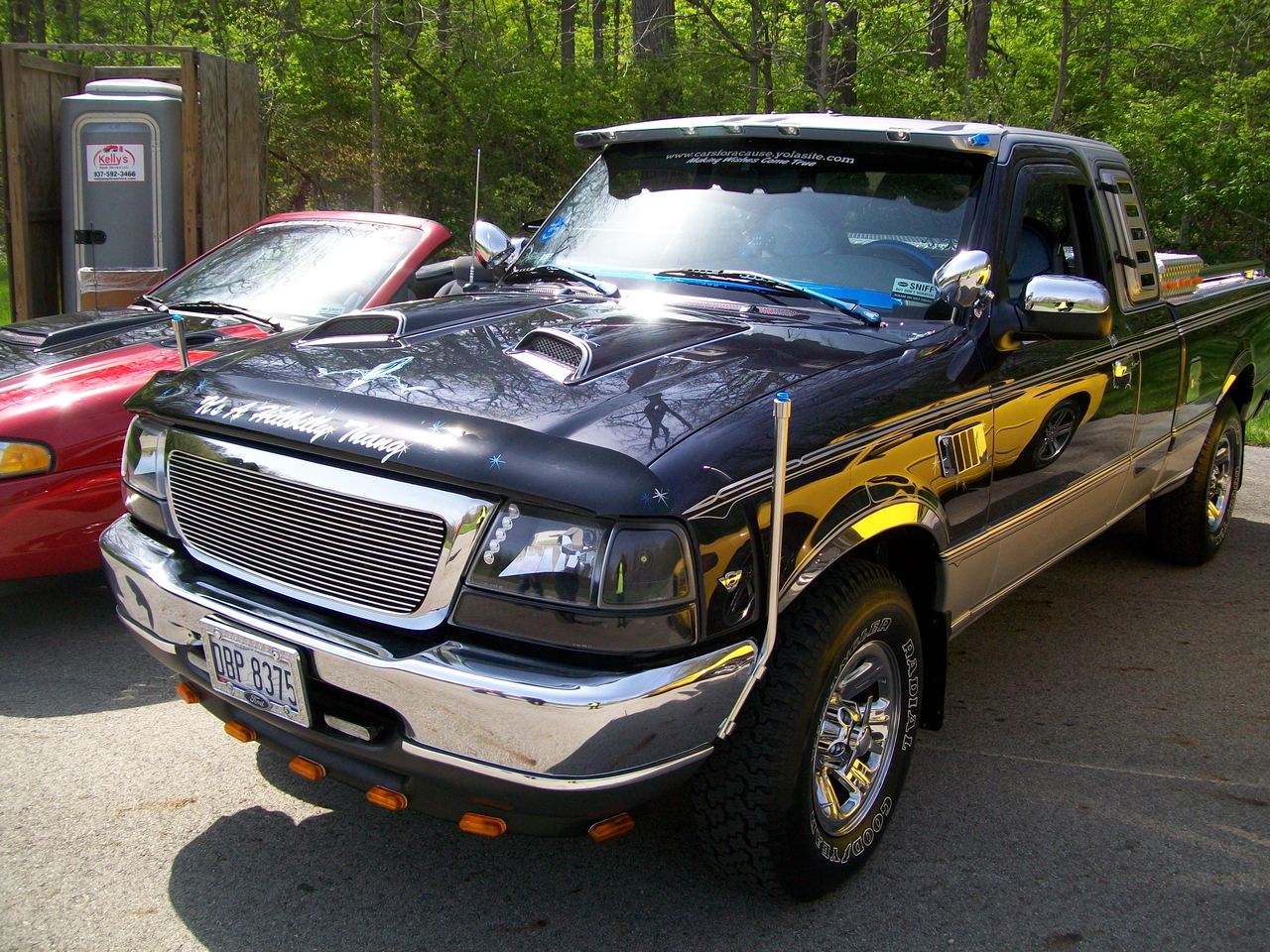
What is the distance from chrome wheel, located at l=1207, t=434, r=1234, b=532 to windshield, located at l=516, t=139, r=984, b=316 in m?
3.07

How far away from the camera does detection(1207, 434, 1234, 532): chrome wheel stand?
233 inches

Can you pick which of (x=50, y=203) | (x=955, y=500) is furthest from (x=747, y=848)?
(x=50, y=203)

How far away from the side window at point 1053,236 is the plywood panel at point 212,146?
6.11 m

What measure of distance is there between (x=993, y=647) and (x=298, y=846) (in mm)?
2948

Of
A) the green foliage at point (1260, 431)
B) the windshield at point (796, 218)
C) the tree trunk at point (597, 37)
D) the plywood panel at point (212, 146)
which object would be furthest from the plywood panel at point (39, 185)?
the green foliage at point (1260, 431)

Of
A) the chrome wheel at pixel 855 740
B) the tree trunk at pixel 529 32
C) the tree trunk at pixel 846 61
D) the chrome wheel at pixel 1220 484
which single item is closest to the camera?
the chrome wheel at pixel 855 740

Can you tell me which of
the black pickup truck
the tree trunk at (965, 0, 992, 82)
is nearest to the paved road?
the black pickup truck

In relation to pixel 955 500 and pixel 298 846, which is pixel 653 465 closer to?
pixel 955 500

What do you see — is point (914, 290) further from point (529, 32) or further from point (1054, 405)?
point (529, 32)

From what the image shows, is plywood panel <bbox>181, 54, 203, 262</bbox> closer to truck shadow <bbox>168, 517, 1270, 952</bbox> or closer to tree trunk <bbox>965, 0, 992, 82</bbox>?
truck shadow <bbox>168, 517, 1270, 952</bbox>

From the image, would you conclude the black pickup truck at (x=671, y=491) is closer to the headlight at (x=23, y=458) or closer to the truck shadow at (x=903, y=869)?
the truck shadow at (x=903, y=869)

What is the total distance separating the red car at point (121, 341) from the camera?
164 inches

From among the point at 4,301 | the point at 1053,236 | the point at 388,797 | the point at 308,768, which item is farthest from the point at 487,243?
the point at 4,301

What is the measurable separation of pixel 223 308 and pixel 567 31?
Answer: 13.7 metres
